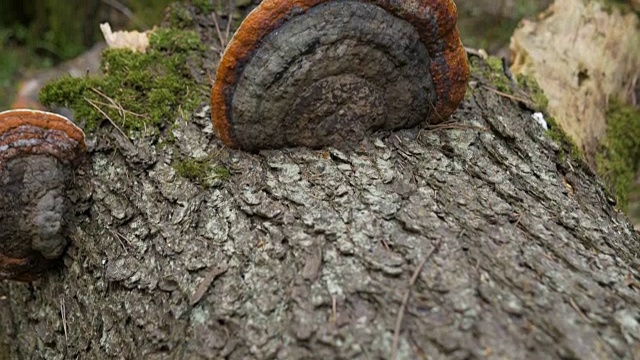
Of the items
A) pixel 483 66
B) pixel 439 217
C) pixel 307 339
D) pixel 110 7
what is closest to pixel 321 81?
pixel 439 217

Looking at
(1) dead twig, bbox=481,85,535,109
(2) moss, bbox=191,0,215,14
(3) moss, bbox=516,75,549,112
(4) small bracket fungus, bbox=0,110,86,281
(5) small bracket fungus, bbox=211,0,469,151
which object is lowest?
(4) small bracket fungus, bbox=0,110,86,281

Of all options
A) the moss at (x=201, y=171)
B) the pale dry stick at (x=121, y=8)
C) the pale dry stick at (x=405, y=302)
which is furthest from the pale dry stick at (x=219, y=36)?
the pale dry stick at (x=121, y=8)

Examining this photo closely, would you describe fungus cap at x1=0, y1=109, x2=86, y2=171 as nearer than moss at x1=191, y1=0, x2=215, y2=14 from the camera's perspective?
Yes

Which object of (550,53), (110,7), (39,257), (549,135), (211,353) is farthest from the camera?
(110,7)

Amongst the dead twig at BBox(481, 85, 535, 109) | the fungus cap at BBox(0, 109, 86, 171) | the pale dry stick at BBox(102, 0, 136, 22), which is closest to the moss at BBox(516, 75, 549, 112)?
the dead twig at BBox(481, 85, 535, 109)

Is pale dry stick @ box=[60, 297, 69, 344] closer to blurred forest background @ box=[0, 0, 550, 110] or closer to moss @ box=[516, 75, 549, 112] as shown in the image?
moss @ box=[516, 75, 549, 112]

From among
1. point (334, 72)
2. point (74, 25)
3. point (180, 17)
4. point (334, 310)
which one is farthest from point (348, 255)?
point (74, 25)

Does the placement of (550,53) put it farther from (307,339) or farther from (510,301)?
(307,339)

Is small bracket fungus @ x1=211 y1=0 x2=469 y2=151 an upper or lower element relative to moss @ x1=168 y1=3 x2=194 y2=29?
upper
